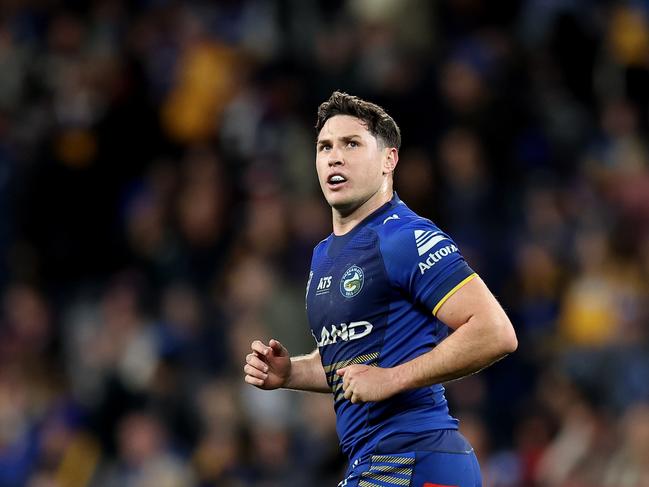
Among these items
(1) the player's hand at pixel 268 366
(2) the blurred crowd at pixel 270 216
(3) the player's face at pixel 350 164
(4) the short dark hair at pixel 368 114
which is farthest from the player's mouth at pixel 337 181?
(2) the blurred crowd at pixel 270 216

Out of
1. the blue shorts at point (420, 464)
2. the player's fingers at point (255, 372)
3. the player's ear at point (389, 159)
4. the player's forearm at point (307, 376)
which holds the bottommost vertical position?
the blue shorts at point (420, 464)

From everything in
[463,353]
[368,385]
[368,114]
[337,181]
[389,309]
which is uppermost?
[368,114]

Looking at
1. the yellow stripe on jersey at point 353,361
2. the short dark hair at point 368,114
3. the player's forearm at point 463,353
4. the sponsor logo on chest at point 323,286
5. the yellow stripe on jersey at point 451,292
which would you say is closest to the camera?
the player's forearm at point 463,353

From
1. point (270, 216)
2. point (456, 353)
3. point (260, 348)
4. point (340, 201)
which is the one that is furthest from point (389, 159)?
point (270, 216)

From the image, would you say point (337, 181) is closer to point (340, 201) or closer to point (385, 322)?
point (340, 201)

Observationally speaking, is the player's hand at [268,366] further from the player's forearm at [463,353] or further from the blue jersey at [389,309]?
the player's forearm at [463,353]

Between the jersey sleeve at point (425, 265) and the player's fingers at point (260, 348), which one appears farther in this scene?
the player's fingers at point (260, 348)

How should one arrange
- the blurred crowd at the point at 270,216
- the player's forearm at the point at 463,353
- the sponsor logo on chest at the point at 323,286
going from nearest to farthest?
the player's forearm at the point at 463,353 < the sponsor logo on chest at the point at 323,286 < the blurred crowd at the point at 270,216

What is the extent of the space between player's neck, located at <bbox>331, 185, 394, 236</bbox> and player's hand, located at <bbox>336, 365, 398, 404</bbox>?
81 centimetres

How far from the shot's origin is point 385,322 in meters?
5.38

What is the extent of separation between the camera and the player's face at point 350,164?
562 cm

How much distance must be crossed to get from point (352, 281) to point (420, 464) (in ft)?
2.67

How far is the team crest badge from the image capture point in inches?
214

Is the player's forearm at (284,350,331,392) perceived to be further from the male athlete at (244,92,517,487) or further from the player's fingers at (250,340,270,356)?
the player's fingers at (250,340,270,356)
